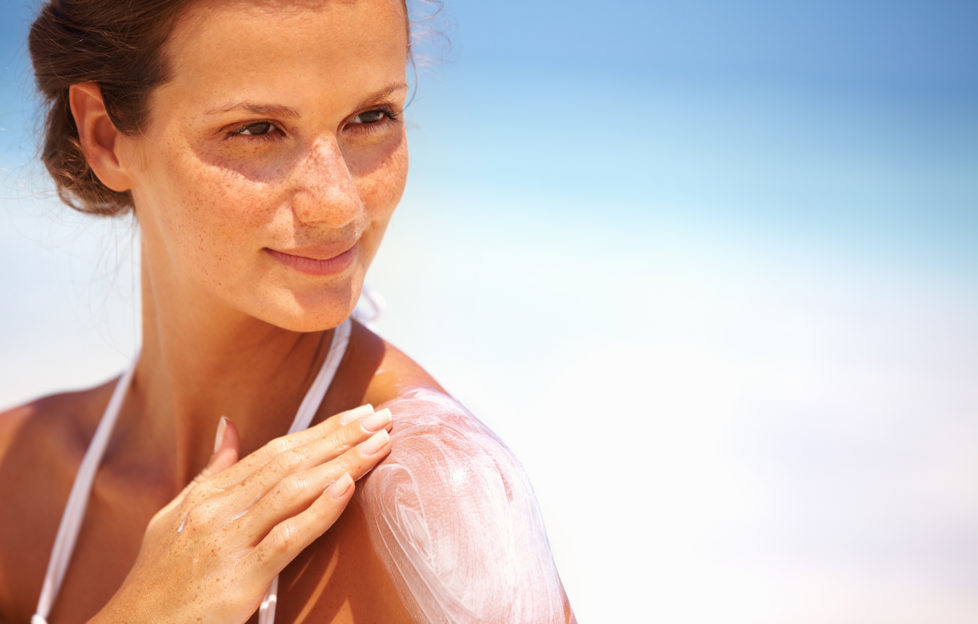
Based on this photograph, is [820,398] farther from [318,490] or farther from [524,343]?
[318,490]

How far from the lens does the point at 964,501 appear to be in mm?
4000

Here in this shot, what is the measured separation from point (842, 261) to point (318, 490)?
5.21m

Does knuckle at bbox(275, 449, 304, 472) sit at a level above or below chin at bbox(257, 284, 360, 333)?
below

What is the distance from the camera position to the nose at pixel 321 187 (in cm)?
146

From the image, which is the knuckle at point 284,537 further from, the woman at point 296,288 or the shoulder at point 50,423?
the shoulder at point 50,423

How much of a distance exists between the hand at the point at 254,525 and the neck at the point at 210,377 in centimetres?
32

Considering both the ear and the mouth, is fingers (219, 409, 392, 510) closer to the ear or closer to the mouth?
the mouth

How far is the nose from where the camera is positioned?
146 centimetres

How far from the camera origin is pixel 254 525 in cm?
144

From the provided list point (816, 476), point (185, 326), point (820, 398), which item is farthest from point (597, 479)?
point (185, 326)

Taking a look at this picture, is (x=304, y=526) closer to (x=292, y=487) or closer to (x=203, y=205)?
(x=292, y=487)

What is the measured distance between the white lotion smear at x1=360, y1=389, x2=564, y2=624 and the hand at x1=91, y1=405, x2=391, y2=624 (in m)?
0.05

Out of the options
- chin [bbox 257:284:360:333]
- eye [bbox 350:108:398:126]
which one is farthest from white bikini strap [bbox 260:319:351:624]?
eye [bbox 350:108:398:126]

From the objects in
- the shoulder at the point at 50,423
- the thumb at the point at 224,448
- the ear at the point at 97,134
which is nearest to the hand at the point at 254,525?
the thumb at the point at 224,448
